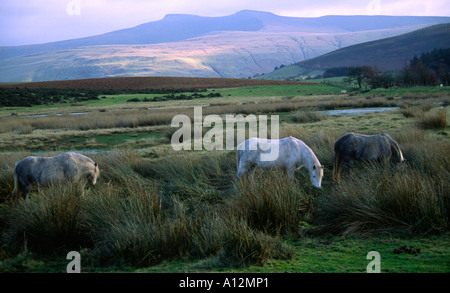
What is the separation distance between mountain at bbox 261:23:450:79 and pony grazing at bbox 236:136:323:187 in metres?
141

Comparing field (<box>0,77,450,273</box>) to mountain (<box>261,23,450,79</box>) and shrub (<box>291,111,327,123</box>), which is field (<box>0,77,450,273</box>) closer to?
shrub (<box>291,111,327,123</box>)

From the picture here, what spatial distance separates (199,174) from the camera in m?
9.80

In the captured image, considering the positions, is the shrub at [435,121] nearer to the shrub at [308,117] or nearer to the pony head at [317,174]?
the shrub at [308,117]

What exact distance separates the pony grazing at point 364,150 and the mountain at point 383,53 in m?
140

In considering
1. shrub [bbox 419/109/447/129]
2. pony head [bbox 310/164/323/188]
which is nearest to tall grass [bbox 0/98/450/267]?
pony head [bbox 310/164/323/188]

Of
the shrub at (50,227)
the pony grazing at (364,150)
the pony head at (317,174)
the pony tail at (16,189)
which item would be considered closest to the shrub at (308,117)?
the pony grazing at (364,150)

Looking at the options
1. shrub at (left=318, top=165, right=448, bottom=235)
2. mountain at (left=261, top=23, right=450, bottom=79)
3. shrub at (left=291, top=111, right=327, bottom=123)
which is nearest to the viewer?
shrub at (left=318, top=165, right=448, bottom=235)

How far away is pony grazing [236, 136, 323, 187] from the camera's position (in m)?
7.85

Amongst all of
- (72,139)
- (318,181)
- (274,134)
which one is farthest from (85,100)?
(318,181)

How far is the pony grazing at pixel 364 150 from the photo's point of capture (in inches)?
335

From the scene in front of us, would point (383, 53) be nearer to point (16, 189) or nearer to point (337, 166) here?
point (337, 166)

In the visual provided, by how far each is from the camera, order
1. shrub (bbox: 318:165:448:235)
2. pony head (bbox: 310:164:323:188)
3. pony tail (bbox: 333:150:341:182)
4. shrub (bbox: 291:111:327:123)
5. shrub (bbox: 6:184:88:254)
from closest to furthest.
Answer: shrub (bbox: 318:165:448:235)
shrub (bbox: 6:184:88:254)
pony head (bbox: 310:164:323:188)
pony tail (bbox: 333:150:341:182)
shrub (bbox: 291:111:327:123)

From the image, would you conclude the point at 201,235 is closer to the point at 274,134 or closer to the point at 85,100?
the point at 274,134

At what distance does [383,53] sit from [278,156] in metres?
161
